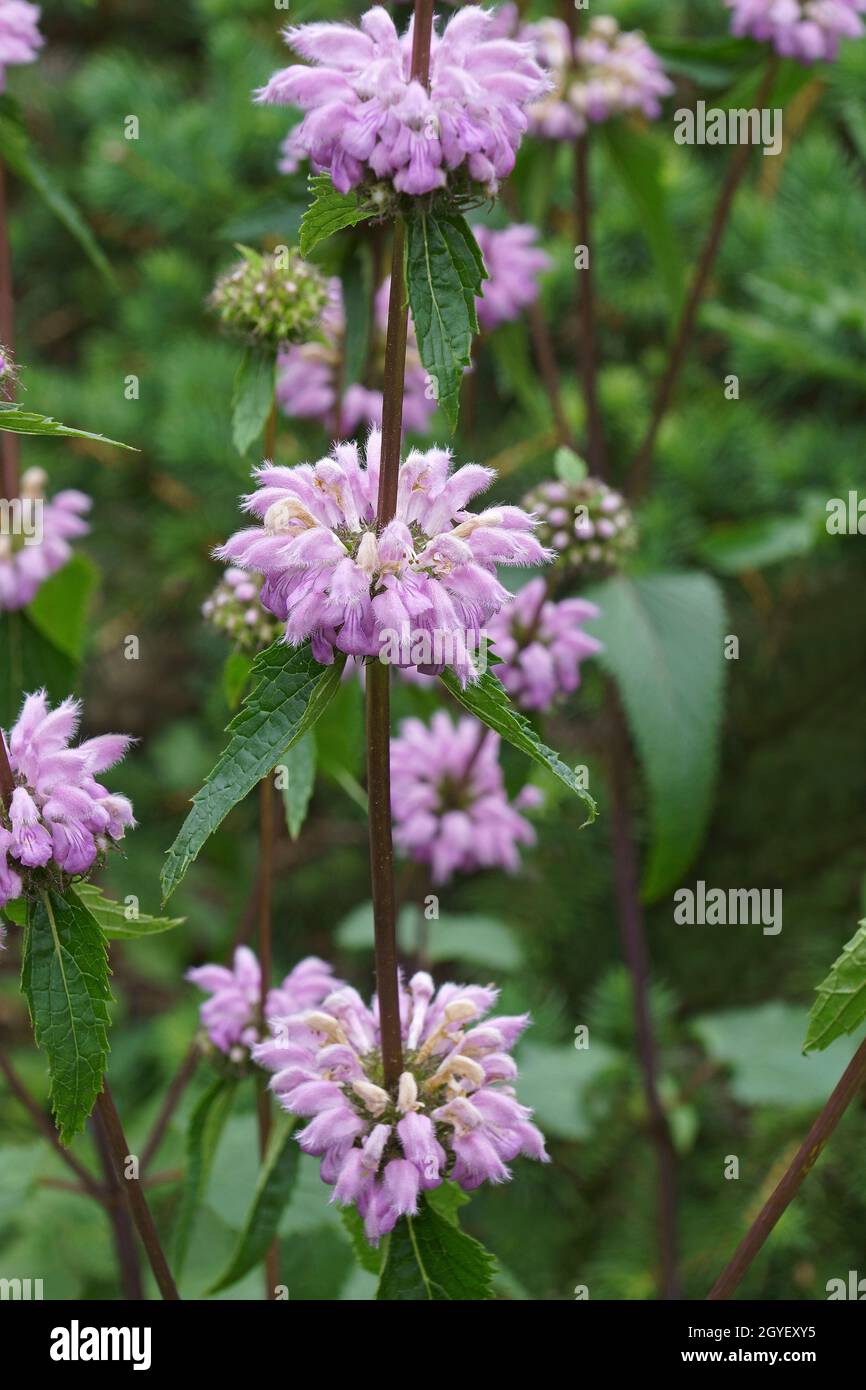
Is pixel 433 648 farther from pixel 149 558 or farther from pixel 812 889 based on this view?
pixel 149 558

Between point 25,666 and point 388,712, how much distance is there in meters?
0.59

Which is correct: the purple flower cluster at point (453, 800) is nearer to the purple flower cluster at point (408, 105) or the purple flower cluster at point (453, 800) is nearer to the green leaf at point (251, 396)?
the green leaf at point (251, 396)

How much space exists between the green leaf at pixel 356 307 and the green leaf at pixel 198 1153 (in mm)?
505

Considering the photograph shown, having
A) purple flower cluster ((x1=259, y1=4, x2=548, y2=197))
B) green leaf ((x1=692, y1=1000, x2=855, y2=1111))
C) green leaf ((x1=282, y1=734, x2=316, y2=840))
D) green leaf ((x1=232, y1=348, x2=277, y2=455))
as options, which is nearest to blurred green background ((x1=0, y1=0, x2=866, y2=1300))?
green leaf ((x1=692, y1=1000, x2=855, y2=1111))

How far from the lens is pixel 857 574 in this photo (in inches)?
76.2

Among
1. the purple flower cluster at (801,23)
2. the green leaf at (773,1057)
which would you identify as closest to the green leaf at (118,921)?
the green leaf at (773,1057)

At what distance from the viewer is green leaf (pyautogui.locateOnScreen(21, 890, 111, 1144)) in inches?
27.1

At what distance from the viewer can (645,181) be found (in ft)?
4.74

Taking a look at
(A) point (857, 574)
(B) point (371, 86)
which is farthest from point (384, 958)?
(A) point (857, 574)

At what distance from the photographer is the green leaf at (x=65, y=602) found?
135 centimetres

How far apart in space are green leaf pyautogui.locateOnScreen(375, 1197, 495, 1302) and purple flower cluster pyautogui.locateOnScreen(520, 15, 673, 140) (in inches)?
41.1

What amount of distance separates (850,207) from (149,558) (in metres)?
1.06

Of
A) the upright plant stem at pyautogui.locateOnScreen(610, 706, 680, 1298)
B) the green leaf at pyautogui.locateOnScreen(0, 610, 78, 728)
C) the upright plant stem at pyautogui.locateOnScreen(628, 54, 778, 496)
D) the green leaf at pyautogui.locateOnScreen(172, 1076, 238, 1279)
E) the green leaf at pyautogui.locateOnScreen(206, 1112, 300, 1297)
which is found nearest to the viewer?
the green leaf at pyautogui.locateOnScreen(206, 1112, 300, 1297)

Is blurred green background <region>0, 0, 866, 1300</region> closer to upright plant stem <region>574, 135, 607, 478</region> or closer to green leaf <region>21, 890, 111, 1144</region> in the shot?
upright plant stem <region>574, 135, 607, 478</region>
